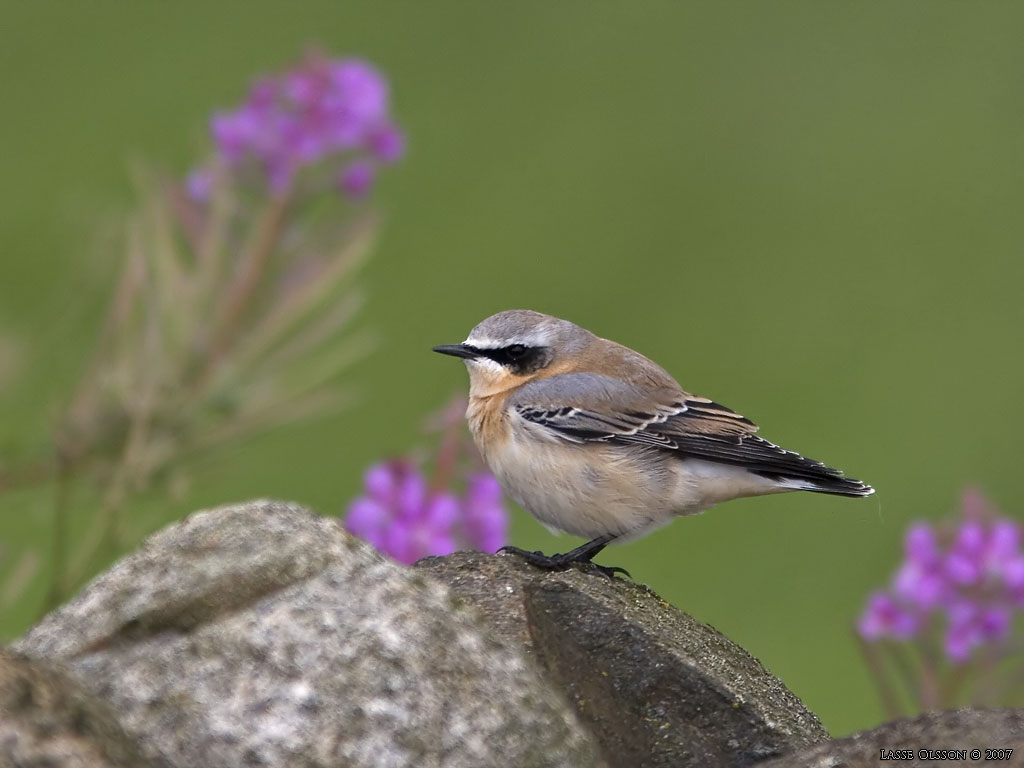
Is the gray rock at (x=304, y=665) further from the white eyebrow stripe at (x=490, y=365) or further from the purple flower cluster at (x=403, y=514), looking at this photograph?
the white eyebrow stripe at (x=490, y=365)

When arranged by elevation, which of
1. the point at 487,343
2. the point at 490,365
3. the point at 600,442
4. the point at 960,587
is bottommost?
the point at 960,587

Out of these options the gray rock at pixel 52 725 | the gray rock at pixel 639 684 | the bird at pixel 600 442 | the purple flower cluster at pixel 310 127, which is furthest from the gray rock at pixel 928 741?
the purple flower cluster at pixel 310 127

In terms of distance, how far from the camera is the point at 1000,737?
3646mm

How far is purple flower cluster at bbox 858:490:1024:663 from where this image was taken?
591cm

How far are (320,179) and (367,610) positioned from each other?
11.6 ft

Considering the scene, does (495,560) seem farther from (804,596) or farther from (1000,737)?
(804,596)

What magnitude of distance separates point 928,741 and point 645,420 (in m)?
2.72

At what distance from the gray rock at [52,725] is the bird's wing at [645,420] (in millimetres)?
3298

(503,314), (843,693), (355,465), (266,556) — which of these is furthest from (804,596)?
(266,556)

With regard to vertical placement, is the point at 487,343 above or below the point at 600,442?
above

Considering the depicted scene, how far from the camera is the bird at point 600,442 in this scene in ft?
19.8

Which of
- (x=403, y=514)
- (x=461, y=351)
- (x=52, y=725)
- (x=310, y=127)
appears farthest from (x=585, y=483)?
(x=52, y=725)

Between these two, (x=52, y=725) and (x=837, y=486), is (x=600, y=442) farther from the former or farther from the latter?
(x=52, y=725)

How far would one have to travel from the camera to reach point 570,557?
5.71 metres
